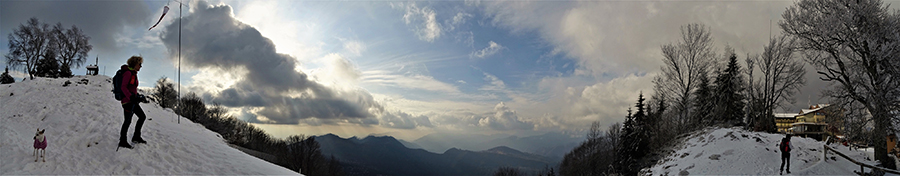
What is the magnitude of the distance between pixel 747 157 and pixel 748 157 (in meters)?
0.04

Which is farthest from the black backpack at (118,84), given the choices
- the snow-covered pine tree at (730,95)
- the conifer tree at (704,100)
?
the snow-covered pine tree at (730,95)

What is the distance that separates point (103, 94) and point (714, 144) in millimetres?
29171

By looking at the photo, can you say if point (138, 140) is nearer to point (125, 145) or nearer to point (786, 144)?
point (125, 145)

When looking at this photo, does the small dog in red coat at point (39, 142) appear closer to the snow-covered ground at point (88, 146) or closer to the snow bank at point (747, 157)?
the snow-covered ground at point (88, 146)

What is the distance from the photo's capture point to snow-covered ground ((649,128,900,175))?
1498 centimetres

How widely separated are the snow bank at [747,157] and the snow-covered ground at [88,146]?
60.2ft

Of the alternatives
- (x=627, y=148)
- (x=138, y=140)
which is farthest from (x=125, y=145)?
(x=627, y=148)

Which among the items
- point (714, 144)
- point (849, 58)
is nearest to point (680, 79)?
point (714, 144)

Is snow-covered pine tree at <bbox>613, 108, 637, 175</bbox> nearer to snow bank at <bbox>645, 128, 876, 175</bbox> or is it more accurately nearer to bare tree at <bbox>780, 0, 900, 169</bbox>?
snow bank at <bbox>645, 128, 876, 175</bbox>

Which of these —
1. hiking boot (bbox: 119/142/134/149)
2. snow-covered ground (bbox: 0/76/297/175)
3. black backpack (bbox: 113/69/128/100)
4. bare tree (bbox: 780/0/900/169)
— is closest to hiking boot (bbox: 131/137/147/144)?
snow-covered ground (bbox: 0/76/297/175)

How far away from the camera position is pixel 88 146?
27.5 feet

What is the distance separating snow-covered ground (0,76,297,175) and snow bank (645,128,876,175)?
18.3 m

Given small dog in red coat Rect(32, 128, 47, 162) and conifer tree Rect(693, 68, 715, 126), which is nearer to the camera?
small dog in red coat Rect(32, 128, 47, 162)

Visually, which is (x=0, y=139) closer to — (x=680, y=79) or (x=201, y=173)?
(x=201, y=173)
